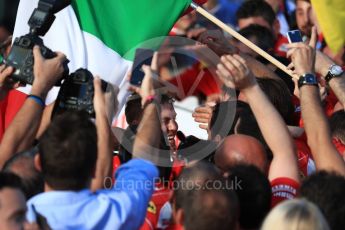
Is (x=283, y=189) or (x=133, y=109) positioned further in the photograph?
(x=133, y=109)

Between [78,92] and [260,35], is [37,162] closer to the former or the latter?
[78,92]

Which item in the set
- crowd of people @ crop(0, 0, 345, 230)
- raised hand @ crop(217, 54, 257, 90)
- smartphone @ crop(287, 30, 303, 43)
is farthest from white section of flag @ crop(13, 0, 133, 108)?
raised hand @ crop(217, 54, 257, 90)

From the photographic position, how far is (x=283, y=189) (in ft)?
17.4

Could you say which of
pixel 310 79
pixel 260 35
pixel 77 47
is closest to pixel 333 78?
pixel 310 79

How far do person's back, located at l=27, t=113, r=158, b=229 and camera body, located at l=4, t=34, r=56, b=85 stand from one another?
930 mm

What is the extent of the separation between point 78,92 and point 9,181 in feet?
2.55

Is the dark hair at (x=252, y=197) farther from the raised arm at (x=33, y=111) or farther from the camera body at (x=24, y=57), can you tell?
the camera body at (x=24, y=57)

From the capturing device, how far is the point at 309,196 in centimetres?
471

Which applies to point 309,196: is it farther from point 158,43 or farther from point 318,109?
point 158,43

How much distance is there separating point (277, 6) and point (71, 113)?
7197 millimetres

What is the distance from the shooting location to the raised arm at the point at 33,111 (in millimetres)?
5336

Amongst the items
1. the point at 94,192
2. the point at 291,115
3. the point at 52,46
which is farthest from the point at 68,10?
the point at 94,192

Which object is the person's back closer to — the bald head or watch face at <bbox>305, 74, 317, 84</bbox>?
the bald head

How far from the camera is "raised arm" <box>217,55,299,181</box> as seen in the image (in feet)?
17.8
